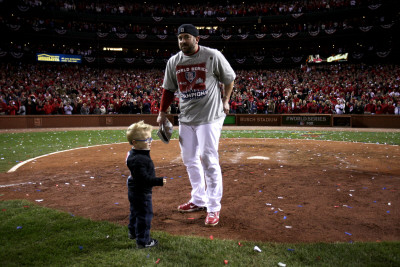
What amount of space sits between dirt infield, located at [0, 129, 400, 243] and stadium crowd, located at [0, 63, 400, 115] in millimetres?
16059

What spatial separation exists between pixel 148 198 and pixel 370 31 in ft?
132

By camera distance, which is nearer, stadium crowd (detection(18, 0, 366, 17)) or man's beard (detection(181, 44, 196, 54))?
man's beard (detection(181, 44, 196, 54))

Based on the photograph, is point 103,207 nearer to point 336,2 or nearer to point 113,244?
point 113,244

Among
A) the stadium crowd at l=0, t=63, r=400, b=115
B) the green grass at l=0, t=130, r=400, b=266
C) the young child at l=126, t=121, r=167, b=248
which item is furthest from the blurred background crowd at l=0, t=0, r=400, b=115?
the young child at l=126, t=121, r=167, b=248

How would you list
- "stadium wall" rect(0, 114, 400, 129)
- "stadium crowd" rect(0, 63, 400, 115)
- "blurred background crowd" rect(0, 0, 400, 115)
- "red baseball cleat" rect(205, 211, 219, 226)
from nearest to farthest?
"red baseball cleat" rect(205, 211, 219, 226) → "stadium wall" rect(0, 114, 400, 129) → "stadium crowd" rect(0, 63, 400, 115) → "blurred background crowd" rect(0, 0, 400, 115)

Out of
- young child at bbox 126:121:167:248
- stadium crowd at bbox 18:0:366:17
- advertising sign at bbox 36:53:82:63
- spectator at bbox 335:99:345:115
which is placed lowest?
young child at bbox 126:121:167:248

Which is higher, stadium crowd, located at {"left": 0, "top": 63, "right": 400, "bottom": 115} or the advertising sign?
the advertising sign

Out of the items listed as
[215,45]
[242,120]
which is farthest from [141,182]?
[215,45]

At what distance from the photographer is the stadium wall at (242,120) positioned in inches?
813

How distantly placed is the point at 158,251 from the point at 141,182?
2.21 ft

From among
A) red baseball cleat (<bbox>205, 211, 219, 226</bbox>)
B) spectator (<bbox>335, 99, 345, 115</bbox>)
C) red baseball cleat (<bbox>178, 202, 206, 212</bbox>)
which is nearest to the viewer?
red baseball cleat (<bbox>205, 211, 219, 226</bbox>)

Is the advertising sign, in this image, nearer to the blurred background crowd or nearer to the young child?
the blurred background crowd

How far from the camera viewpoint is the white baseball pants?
3781 mm

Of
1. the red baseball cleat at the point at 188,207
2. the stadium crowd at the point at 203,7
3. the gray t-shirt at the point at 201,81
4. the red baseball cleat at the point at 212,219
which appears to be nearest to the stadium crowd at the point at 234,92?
the stadium crowd at the point at 203,7
